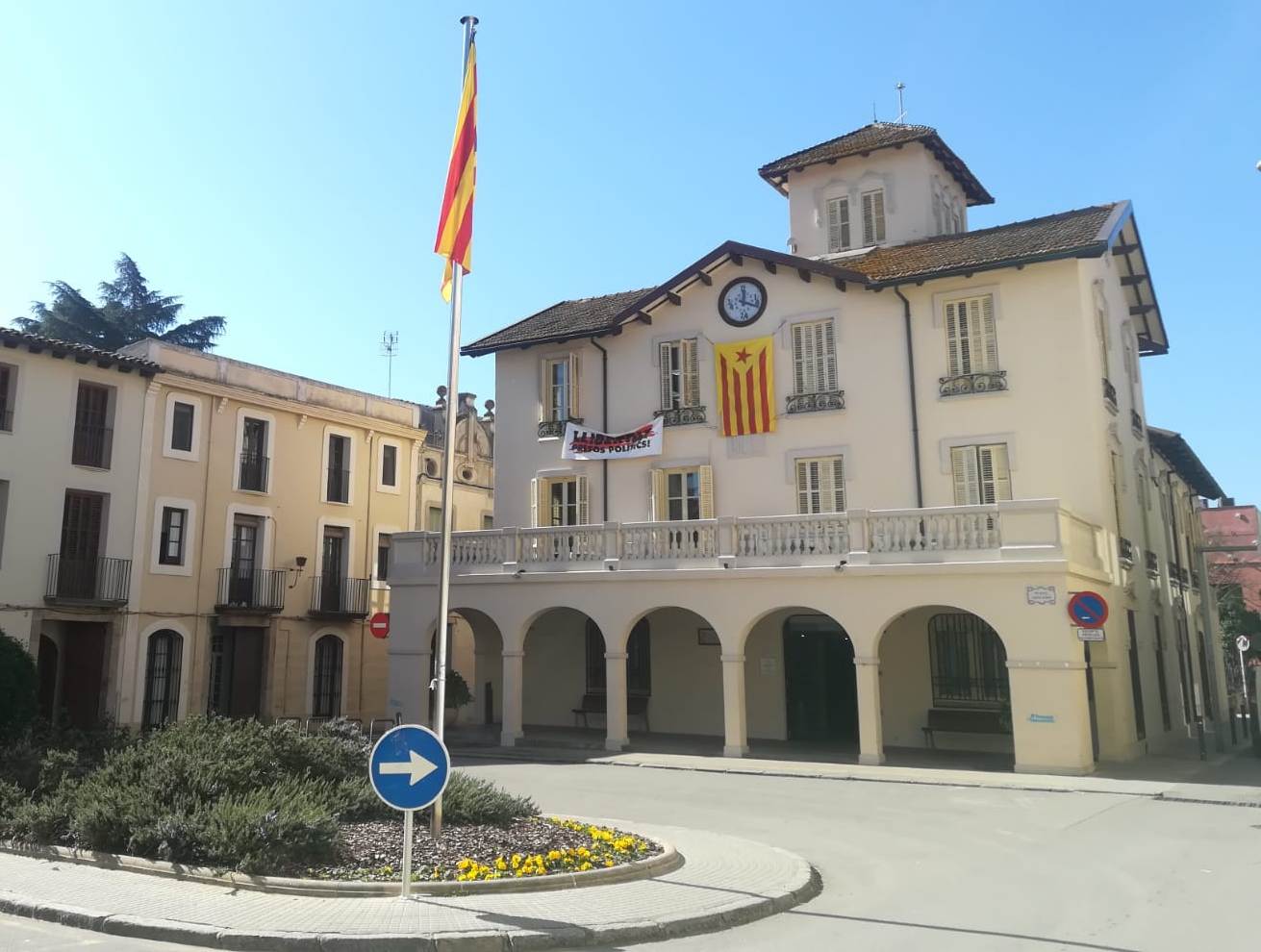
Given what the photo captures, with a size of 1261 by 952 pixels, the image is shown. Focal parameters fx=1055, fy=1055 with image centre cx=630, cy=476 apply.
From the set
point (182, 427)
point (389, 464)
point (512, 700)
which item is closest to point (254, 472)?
point (182, 427)

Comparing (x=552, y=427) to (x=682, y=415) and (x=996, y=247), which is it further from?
(x=996, y=247)

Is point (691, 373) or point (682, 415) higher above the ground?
point (691, 373)

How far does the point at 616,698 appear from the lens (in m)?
23.2

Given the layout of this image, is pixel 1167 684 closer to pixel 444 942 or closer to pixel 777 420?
pixel 777 420

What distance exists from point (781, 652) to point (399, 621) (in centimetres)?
938

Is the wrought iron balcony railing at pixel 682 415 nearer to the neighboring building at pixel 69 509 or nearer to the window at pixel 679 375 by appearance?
the window at pixel 679 375

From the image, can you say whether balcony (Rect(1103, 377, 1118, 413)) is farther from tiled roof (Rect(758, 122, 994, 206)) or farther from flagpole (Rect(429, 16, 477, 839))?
flagpole (Rect(429, 16, 477, 839))

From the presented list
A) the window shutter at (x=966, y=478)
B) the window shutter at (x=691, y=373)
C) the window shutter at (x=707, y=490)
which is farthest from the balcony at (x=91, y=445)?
the window shutter at (x=966, y=478)

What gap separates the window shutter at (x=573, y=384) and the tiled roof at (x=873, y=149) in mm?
7956

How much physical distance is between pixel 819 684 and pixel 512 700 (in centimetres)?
719

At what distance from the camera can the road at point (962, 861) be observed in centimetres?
805

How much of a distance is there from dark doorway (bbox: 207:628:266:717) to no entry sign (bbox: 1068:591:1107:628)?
22.5 metres

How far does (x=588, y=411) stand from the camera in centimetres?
2773

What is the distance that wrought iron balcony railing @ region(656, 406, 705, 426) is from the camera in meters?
26.0
